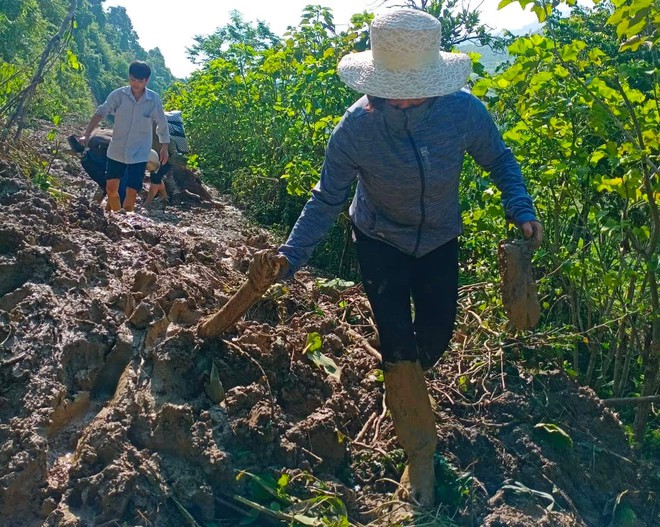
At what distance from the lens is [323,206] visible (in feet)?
10.0

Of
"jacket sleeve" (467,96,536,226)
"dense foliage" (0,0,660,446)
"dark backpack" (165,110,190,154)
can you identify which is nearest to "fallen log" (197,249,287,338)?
"jacket sleeve" (467,96,536,226)

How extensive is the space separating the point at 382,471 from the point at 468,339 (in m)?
1.20

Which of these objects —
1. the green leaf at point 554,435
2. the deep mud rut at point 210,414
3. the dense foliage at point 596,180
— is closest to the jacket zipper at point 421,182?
the dense foliage at point 596,180

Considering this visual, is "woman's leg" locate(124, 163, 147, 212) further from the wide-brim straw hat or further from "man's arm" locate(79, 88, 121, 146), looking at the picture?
the wide-brim straw hat

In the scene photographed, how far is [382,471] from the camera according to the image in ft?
10.3

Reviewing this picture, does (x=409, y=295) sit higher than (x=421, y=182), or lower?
lower

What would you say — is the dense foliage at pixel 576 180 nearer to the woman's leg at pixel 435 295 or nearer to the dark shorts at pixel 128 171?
the woman's leg at pixel 435 295

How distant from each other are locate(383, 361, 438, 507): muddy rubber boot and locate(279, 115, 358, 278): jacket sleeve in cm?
53

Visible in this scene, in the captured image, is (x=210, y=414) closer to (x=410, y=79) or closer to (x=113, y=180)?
(x=410, y=79)

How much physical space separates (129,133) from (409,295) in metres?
4.04

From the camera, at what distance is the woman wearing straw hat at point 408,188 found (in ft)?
9.43

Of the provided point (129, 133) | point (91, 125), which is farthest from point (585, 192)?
point (91, 125)

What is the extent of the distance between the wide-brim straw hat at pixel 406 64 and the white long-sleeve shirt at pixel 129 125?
397cm

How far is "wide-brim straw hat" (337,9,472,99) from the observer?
2805 millimetres
